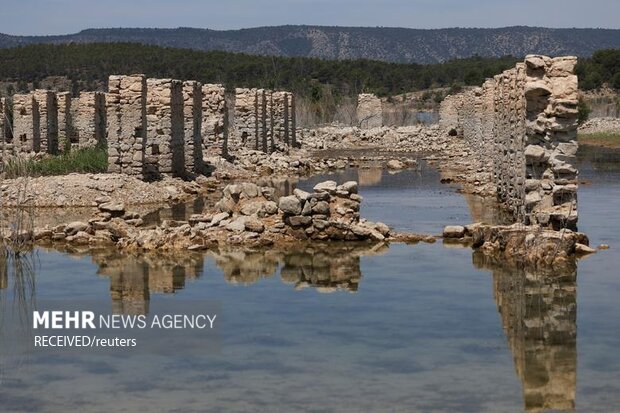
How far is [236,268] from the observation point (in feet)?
52.2

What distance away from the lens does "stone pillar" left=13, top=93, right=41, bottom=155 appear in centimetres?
3584

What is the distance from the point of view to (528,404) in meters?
9.33

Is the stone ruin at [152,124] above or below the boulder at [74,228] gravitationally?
above

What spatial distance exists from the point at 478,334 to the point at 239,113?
28.8 meters

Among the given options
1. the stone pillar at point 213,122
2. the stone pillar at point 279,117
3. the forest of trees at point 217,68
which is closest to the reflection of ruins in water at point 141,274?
the stone pillar at point 213,122

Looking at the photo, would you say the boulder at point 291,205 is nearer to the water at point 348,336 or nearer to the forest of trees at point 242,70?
the water at point 348,336

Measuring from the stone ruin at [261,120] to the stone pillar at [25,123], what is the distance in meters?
7.03

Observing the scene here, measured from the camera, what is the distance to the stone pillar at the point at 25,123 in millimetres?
35844

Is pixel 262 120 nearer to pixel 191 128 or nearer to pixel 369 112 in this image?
pixel 191 128

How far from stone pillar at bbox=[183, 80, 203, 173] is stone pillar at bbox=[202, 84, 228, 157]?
3519mm

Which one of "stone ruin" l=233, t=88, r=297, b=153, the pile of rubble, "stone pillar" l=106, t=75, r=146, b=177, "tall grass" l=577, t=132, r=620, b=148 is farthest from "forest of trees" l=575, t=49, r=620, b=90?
the pile of rubble

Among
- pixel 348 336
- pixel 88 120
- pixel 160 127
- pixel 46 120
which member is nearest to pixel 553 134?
pixel 348 336

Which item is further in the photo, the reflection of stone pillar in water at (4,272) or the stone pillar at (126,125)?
the stone pillar at (126,125)

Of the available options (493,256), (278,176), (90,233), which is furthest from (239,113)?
(493,256)
